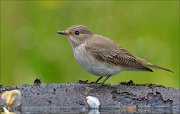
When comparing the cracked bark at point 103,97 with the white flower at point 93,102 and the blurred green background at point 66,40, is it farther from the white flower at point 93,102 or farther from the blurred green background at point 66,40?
the blurred green background at point 66,40

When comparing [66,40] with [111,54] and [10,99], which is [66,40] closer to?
[111,54]

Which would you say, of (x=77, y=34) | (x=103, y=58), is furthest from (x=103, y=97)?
(x=77, y=34)

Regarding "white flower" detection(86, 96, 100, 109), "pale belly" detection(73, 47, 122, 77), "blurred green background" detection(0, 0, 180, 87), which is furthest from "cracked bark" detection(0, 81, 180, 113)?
"blurred green background" detection(0, 0, 180, 87)

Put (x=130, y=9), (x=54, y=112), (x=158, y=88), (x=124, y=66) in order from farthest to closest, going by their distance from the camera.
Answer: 1. (x=130, y=9)
2. (x=124, y=66)
3. (x=158, y=88)
4. (x=54, y=112)

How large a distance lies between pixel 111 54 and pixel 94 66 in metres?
Result: 0.33

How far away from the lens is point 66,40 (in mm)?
14141

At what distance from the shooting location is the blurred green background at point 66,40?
44.1 ft

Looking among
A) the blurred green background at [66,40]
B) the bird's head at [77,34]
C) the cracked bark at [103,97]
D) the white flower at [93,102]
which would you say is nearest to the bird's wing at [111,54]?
the bird's head at [77,34]

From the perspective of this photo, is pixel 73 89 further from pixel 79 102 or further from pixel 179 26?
pixel 179 26

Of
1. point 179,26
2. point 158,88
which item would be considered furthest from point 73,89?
point 179,26

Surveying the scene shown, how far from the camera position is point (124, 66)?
10.8 meters

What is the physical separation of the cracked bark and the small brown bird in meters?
0.55

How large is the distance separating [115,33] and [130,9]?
79 cm

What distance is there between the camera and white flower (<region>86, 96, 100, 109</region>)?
31.4ft
